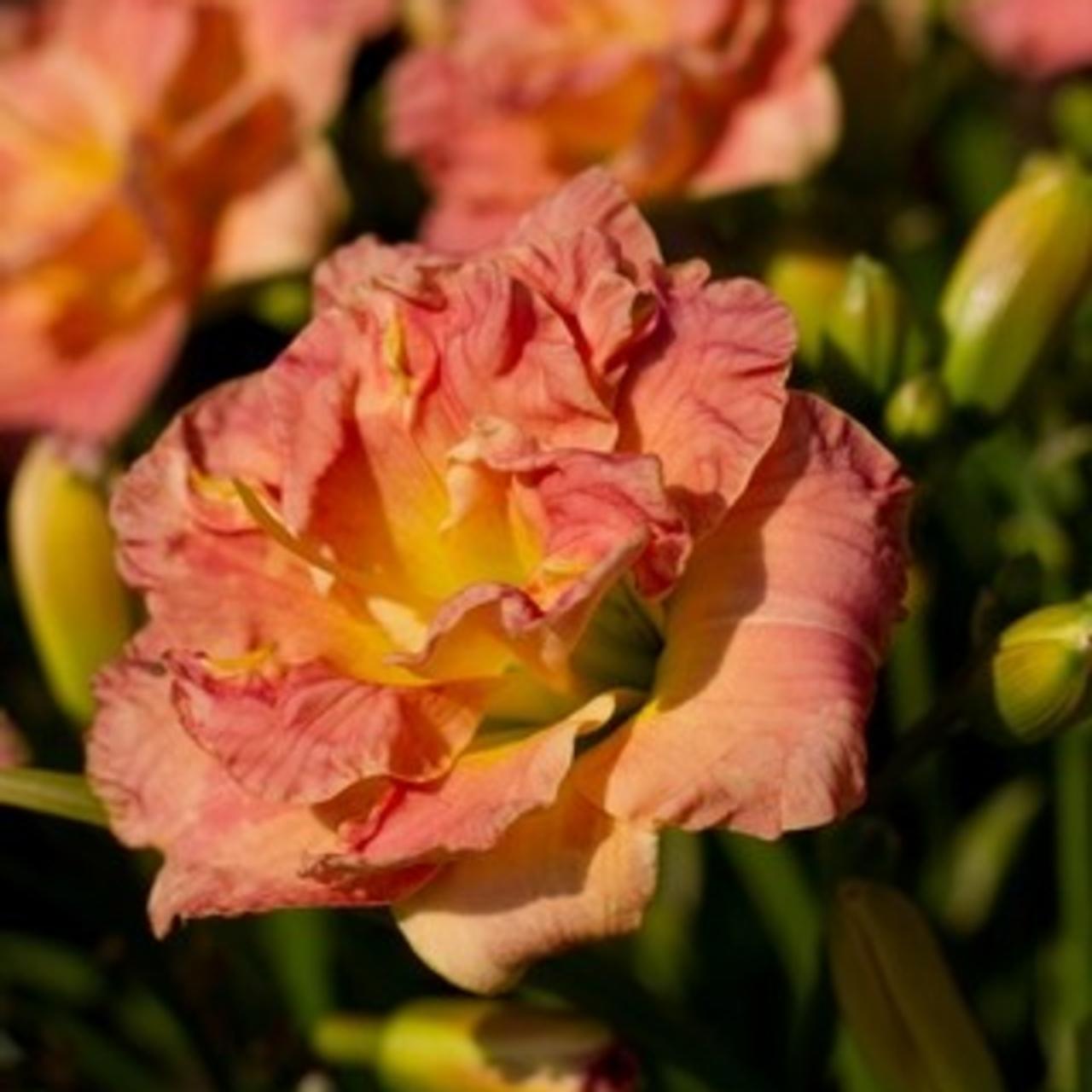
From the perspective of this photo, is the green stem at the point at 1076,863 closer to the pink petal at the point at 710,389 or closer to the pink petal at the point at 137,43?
the pink petal at the point at 710,389

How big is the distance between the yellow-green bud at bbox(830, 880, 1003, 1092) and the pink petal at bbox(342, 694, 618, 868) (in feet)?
0.27

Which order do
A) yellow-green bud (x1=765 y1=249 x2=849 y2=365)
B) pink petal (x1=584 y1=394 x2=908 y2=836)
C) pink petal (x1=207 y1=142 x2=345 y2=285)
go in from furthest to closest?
pink petal (x1=207 y1=142 x2=345 y2=285)
yellow-green bud (x1=765 y1=249 x2=849 y2=365)
pink petal (x1=584 y1=394 x2=908 y2=836)

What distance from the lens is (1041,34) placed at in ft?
2.59

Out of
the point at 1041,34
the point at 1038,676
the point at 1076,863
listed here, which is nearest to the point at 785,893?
the point at 1076,863

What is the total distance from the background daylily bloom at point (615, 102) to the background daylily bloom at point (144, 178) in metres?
0.04

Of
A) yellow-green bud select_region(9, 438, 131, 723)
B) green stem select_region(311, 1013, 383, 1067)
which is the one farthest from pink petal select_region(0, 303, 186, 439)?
green stem select_region(311, 1013, 383, 1067)

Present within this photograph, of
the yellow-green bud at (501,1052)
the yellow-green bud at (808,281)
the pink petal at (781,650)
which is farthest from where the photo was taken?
the yellow-green bud at (808,281)

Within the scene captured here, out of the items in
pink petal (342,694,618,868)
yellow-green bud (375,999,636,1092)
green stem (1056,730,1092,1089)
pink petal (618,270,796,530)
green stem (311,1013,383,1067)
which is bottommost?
green stem (1056,730,1092,1089)

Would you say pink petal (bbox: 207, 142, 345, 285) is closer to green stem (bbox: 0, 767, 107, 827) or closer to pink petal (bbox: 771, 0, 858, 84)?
pink petal (bbox: 771, 0, 858, 84)

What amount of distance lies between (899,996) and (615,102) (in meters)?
0.32

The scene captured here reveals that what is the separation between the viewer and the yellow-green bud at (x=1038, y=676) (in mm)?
497

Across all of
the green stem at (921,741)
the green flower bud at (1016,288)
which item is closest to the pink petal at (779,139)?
the green flower bud at (1016,288)

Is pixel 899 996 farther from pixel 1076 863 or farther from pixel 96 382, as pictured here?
pixel 96 382

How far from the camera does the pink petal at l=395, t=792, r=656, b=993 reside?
460 mm
